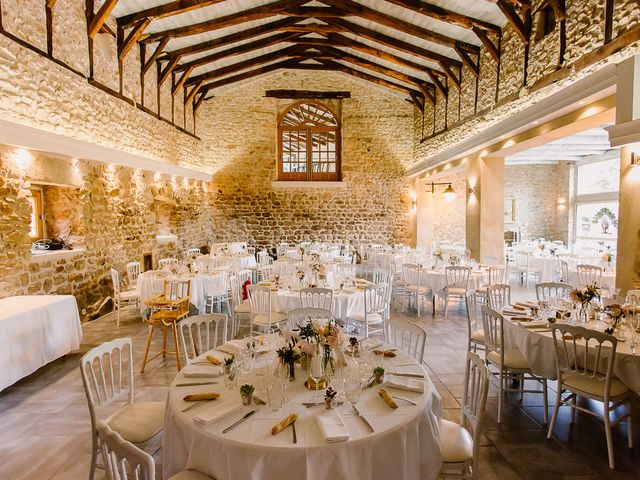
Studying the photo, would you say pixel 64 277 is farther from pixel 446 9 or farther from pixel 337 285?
pixel 446 9

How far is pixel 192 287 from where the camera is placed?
20.6ft

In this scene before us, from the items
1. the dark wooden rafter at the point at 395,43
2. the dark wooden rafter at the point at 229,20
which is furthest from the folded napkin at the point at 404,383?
the dark wooden rafter at the point at 395,43

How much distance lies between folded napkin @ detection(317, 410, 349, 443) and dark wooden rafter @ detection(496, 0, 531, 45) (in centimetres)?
702

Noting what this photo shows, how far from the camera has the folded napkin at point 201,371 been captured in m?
2.43

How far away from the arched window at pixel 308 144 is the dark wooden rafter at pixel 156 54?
4983 mm

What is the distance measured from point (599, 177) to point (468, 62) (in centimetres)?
779

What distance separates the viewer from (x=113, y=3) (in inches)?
243

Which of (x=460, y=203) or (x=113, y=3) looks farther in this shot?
(x=460, y=203)

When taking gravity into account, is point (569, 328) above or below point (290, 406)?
above

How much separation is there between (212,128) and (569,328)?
484 inches

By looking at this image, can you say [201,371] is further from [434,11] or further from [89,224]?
[434,11]

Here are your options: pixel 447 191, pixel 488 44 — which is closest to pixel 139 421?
pixel 488 44

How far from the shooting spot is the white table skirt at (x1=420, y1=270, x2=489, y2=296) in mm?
6695

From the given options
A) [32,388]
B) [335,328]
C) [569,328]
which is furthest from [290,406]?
[32,388]
